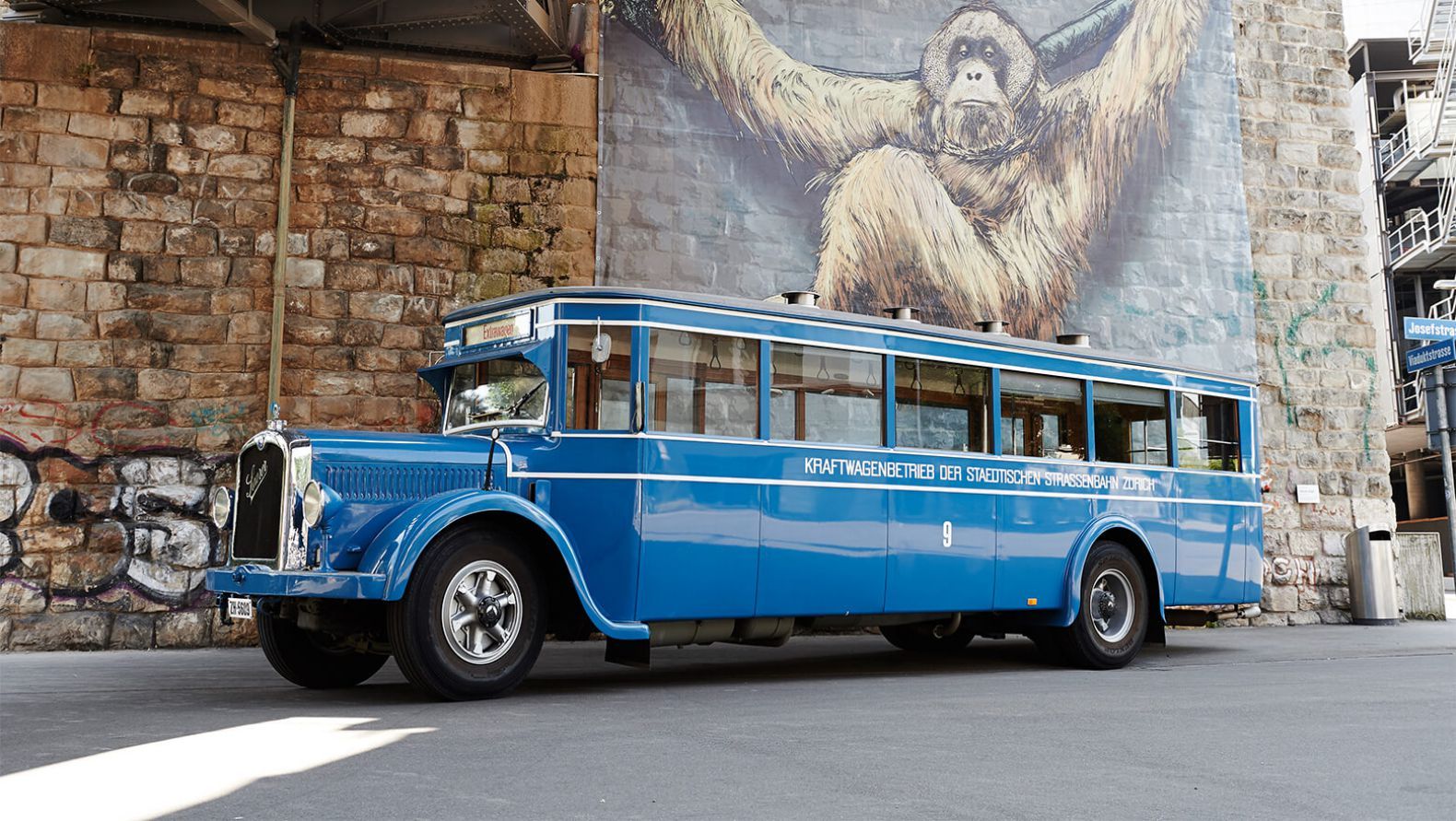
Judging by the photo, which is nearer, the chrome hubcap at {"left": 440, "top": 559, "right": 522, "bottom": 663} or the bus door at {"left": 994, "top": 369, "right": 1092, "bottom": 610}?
the chrome hubcap at {"left": 440, "top": 559, "right": 522, "bottom": 663}

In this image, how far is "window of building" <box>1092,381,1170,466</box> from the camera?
32.7ft

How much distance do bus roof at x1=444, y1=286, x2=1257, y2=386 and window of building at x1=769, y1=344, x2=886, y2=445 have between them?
9.8 inches

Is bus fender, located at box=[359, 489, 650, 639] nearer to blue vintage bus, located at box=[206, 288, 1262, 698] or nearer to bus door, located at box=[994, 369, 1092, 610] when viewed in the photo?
blue vintage bus, located at box=[206, 288, 1262, 698]

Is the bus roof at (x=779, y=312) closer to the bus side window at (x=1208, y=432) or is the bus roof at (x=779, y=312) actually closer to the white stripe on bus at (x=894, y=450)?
the bus side window at (x=1208, y=432)

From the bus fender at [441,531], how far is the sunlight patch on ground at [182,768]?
2.82 feet

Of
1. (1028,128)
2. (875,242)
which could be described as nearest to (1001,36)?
(1028,128)

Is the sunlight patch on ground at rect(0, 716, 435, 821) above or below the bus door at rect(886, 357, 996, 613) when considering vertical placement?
below

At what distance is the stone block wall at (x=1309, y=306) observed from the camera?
50.5ft

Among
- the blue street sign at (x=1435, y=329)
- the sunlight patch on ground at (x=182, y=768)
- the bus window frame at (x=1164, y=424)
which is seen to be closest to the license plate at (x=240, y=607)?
the sunlight patch on ground at (x=182, y=768)

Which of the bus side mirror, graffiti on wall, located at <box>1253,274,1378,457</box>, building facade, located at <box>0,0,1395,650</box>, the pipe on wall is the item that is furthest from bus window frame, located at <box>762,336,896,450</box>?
graffiti on wall, located at <box>1253,274,1378,457</box>

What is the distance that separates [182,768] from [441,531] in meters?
2.19

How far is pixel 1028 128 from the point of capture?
14734 mm

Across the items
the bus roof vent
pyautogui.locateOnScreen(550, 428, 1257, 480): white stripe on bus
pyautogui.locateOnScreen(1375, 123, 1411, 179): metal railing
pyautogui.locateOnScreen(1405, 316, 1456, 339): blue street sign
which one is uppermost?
pyautogui.locateOnScreen(1375, 123, 1411, 179): metal railing

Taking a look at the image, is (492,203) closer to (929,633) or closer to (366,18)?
(366,18)
